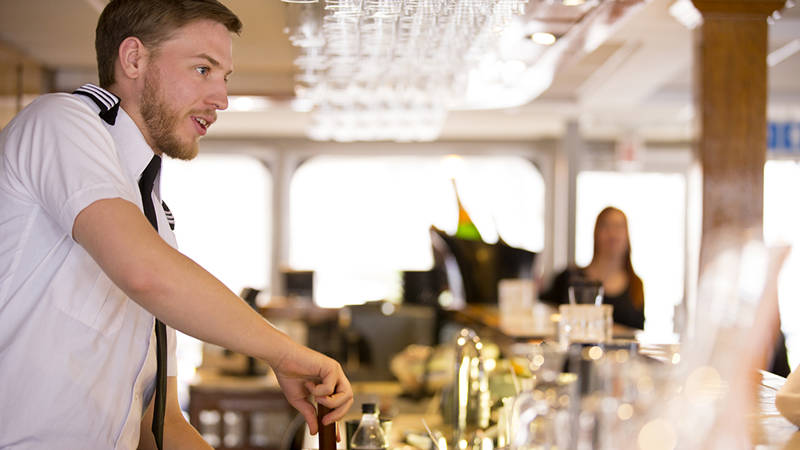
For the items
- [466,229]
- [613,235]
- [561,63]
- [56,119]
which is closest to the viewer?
[56,119]

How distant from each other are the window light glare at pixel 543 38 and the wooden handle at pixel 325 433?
223 cm

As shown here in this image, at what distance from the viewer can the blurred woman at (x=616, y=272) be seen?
4.52 metres

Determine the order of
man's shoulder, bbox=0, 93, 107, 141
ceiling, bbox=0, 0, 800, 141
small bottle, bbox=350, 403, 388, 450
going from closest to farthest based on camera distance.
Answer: man's shoulder, bbox=0, 93, 107, 141 → small bottle, bbox=350, 403, 388, 450 → ceiling, bbox=0, 0, 800, 141

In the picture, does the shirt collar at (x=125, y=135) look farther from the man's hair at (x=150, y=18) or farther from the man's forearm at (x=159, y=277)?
the man's forearm at (x=159, y=277)

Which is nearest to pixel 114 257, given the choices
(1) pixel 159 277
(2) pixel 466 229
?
(1) pixel 159 277

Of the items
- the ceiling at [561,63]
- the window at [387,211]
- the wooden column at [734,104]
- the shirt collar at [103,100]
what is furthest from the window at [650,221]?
the shirt collar at [103,100]

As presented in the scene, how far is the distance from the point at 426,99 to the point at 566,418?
3197 millimetres

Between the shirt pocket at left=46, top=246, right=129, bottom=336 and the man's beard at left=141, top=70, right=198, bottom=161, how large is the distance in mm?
239

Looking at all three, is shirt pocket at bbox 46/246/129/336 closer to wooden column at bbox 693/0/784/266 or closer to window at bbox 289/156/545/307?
wooden column at bbox 693/0/784/266

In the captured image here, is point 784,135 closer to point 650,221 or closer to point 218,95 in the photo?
point 650,221

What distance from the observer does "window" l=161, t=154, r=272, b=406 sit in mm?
11102

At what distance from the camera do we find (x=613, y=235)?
15.2ft

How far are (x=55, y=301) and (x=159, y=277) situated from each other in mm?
287

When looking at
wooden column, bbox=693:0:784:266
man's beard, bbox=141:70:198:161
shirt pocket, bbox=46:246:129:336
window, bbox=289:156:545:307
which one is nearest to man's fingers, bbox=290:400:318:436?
shirt pocket, bbox=46:246:129:336
